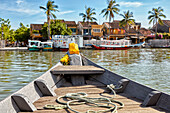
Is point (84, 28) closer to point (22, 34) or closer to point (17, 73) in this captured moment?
point (22, 34)

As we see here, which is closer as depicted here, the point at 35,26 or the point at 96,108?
the point at 96,108

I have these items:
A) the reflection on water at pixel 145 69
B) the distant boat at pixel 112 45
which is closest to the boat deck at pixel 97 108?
the reflection on water at pixel 145 69

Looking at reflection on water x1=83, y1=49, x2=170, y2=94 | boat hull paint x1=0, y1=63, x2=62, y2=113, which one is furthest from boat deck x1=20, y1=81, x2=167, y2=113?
reflection on water x1=83, y1=49, x2=170, y2=94

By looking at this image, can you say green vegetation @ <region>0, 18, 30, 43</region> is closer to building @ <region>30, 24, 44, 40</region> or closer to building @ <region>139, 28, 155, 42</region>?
building @ <region>30, 24, 44, 40</region>

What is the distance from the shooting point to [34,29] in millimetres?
58281

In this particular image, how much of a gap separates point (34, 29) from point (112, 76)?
56.0 metres

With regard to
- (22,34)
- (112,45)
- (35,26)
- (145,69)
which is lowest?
(145,69)

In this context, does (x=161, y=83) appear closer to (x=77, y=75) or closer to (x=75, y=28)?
(x=77, y=75)

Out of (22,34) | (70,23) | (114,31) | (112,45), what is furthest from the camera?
(70,23)

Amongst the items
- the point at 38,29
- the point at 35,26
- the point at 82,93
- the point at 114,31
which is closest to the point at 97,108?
the point at 82,93

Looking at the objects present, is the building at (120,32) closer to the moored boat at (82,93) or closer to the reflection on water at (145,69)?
the reflection on water at (145,69)

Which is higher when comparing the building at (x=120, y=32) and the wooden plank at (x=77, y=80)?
the building at (x=120, y=32)

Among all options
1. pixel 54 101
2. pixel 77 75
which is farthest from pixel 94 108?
pixel 77 75

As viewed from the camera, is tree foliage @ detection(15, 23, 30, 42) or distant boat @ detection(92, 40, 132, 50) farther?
tree foliage @ detection(15, 23, 30, 42)
